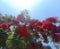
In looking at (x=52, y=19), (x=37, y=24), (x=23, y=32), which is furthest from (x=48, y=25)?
(x=23, y=32)


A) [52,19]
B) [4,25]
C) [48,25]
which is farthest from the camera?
[52,19]

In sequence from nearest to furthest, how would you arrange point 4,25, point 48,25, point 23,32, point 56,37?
1. point 23,32
2. point 56,37
3. point 48,25
4. point 4,25

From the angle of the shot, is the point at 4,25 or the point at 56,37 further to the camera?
the point at 4,25

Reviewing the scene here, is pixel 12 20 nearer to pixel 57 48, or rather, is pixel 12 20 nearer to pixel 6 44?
pixel 6 44

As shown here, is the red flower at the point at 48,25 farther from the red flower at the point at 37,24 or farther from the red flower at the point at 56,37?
the red flower at the point at 56,37

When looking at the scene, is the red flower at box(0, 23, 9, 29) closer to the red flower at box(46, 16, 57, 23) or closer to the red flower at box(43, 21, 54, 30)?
the red flower at box(43, 21, 54, 30)

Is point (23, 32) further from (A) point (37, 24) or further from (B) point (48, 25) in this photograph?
(B) point (48, 25)

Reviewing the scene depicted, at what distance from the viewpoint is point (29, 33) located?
1542cm

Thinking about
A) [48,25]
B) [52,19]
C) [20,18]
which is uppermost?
[20,18]

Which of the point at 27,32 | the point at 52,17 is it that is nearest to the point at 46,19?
the point at 52,17

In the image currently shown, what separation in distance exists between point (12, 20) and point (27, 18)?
972 mm

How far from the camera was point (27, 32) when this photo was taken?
1539cm

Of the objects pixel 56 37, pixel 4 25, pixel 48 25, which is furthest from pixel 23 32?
pixel 56 37

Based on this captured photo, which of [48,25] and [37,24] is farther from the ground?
[37,24]
